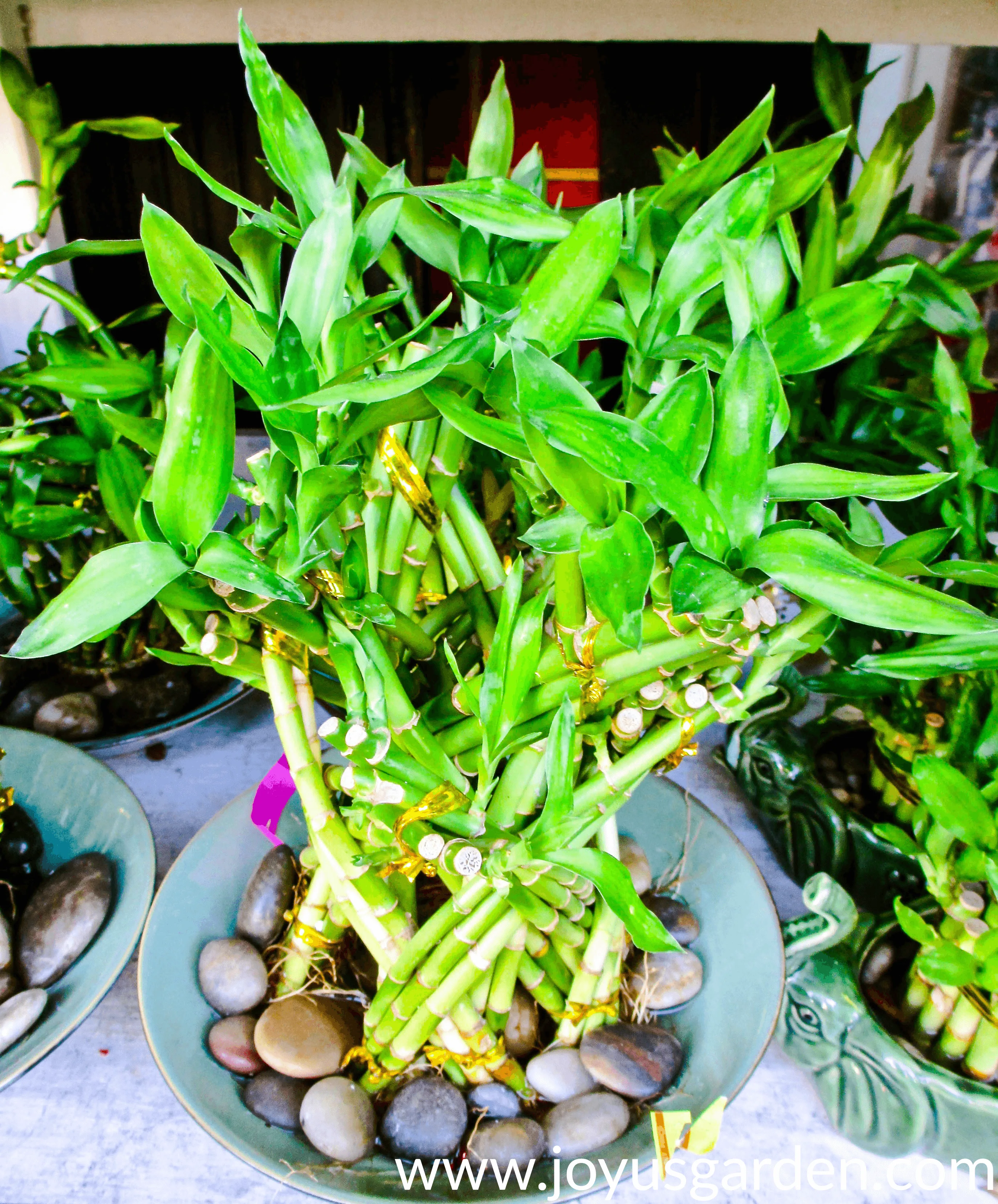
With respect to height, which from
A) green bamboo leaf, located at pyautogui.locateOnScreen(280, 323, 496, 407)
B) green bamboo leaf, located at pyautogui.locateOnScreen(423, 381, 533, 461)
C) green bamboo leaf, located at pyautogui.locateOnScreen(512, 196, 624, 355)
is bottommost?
green bamboo leaf, located at pyautogui.locateOnScreen(423, 381, 533, 461)

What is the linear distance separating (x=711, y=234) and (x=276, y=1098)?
433 millimetres

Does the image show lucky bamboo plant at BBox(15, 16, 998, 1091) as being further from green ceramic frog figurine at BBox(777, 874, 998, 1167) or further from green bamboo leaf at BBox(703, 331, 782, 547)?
green ceramic frog figurine at BBox(777, 874, 998, 1167)

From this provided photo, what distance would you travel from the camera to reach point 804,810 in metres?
0.56

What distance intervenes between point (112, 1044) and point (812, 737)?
20.2 inches

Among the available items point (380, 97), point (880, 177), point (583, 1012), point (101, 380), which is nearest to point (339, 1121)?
point (583, 1012)

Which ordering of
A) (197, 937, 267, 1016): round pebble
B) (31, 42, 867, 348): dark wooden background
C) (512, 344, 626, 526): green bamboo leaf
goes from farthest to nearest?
(31, 42, 867, 348): dark wooden background → (197, 937, 267, 1016): round pebble → (512, 344, 626, 526): green bamboo leaf

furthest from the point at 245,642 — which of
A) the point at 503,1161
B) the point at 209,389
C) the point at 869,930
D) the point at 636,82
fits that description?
the point at 636,82

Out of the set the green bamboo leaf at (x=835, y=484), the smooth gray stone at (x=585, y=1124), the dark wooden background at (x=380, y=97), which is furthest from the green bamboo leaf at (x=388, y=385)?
the dark wooden background at (x=380, y=97)

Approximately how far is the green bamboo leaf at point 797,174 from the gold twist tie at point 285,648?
0.28m

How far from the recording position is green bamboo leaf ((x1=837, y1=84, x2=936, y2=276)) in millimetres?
563

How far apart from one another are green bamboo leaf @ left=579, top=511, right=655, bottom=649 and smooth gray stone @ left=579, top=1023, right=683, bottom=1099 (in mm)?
284

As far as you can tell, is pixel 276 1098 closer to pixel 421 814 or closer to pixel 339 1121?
pixel 339 1121

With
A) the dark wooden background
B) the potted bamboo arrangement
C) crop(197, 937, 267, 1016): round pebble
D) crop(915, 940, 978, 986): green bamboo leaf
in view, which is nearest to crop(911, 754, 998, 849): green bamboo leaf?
crop(915, 940, 978, 986): green bamboo leaf

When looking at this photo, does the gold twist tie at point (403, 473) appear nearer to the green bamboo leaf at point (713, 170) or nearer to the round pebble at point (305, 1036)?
the green bamboo leaf at point (713, 170)
